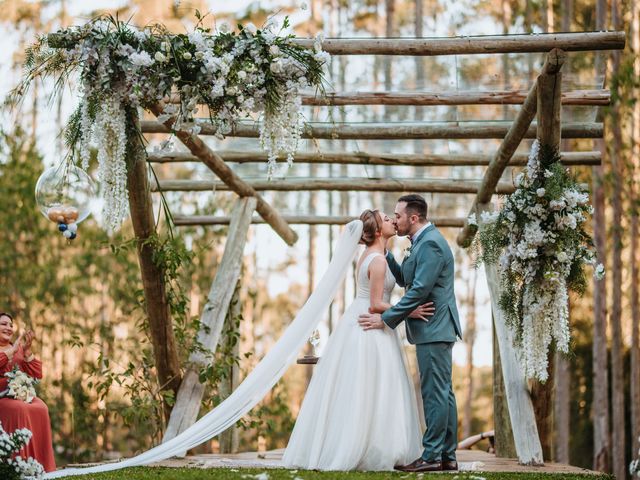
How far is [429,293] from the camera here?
19.8ft

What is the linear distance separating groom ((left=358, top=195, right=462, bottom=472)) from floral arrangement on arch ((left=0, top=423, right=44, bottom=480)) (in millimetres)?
2162

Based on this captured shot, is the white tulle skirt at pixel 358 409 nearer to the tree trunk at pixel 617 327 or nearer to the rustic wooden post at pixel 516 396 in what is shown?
the rustic wooden post at pixel 516 396

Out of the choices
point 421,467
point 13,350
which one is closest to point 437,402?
point 421,467

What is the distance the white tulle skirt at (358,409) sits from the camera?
19.0 feet

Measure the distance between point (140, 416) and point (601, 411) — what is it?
26.8 ft

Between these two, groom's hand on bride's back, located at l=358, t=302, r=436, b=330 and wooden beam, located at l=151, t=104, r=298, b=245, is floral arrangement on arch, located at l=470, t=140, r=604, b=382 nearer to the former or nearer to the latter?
groom's hand on bride's back, located at l=358, t=302, r=436, b=330

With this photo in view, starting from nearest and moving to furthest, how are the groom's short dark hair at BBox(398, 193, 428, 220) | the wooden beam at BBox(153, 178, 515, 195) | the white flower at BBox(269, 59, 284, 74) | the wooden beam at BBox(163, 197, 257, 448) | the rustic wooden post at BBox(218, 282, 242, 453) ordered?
the white flower at BBox(269, 59, 284, 74)
the groom's short dark hair at BBox(398, 193, 428, 220)
the wooden beam at BBox(163, 197, 257, 448)
the rustic wooden post at BBox(218, 282, 242, 453)
the wooden beam at BBox(153, 178, 515, 195)

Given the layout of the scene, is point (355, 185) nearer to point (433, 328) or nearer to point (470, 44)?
point (470, 44)

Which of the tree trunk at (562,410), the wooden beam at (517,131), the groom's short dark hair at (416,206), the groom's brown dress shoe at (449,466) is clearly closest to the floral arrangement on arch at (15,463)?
the groom's brown dress shoe at (449,466)

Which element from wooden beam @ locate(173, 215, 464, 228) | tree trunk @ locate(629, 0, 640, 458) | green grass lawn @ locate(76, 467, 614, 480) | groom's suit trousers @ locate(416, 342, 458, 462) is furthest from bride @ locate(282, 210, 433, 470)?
tree trunk @ locate(629, 0, 640, 458)

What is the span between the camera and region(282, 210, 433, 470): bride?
5.80m

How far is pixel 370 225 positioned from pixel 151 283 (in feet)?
6.17

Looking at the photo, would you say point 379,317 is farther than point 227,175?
No

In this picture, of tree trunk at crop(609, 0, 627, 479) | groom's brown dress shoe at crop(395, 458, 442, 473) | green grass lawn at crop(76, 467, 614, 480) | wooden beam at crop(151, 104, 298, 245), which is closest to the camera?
green grass lawn at crop(76, 467, 614, 480)
